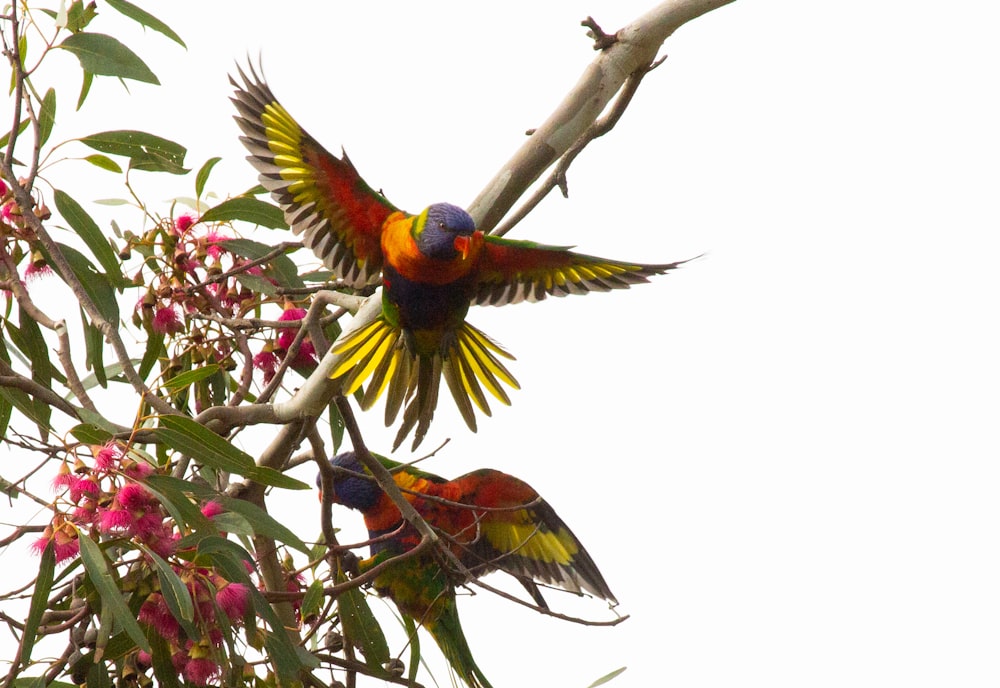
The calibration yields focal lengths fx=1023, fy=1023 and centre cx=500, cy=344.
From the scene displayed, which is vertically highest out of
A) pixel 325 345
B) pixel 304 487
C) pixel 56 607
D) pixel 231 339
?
pixel 231 339

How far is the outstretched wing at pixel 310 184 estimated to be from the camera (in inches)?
74.7

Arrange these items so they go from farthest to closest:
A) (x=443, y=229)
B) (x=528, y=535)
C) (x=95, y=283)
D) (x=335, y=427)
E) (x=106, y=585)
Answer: (x=528, y=535) < (x=335, y=427) < (x=95, y=283) < (x=443, y=229) < (x=106, y=585)

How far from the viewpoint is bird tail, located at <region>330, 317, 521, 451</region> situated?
1985 millimetres

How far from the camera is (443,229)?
1.83 meters

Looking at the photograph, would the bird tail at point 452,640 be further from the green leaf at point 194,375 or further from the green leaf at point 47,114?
the green leaf at point 47,114

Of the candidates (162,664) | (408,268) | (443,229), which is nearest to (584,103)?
(443,229)

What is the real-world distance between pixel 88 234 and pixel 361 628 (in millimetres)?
896

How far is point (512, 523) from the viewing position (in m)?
2.42

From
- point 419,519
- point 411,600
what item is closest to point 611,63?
point 419,519

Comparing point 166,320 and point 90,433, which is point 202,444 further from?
point 166,320

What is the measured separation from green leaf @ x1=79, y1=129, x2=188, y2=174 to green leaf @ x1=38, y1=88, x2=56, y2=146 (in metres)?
0.07

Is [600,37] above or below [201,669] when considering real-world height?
above

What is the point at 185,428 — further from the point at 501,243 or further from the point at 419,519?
the point at 501,243

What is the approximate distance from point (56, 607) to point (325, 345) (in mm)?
732
